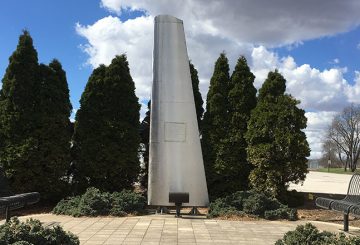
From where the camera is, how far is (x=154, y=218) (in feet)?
32.4

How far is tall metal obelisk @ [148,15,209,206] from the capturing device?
435 inches

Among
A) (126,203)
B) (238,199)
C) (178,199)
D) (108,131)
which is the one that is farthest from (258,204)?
(108,131)

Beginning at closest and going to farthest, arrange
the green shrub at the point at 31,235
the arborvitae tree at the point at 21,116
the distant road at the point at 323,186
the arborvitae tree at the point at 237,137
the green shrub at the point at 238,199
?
the green shrub at the point at 31,235 → the green shrub at the point at 238,199 → the arborvitae tree at the point at 21,116 → the arborvitae tree at the point at 237,137 → the distant road at the point at 323,186

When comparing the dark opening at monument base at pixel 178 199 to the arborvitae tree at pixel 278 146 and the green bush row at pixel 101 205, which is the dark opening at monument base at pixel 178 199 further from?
the arborvitae tree at pixel 278 146

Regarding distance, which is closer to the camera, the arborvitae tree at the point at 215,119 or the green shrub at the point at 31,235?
the green shrub at the point at 31,235

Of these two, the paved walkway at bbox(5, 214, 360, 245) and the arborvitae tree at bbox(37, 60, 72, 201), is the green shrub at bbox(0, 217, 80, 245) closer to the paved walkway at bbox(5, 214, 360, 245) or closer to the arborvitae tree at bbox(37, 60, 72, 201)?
the paved walkway at bbox(5, 214, 360, 245)

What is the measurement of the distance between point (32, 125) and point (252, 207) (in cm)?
672

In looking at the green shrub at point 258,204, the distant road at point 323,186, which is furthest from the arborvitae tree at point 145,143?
the distant road at point 323,186

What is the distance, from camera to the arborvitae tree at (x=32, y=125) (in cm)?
1231

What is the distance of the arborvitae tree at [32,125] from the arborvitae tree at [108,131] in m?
0.56

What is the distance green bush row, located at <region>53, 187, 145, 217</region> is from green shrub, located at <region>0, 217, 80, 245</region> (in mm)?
5028

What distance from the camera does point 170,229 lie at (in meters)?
8.40

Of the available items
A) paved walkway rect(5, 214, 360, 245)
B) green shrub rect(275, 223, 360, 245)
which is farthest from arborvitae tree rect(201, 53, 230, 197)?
green shrub rect(275, 223, 360, 245)

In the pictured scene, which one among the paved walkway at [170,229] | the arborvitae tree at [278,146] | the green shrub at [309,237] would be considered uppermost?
the arborvitae tree at [278,146]
